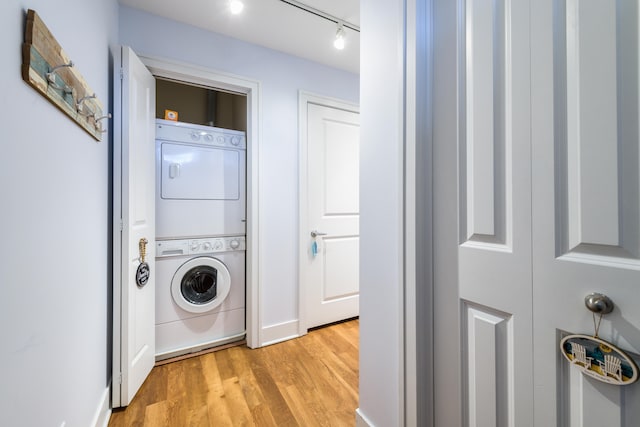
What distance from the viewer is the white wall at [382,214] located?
1.07 meters

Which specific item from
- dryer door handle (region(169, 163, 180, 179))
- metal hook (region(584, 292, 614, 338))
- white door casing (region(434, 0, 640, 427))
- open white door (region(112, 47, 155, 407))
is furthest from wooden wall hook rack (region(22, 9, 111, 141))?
metal hook (region(584, 292, 614, 338))

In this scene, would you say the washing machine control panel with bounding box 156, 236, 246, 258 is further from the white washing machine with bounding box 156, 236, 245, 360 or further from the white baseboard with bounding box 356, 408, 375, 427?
the white baseboard with bounding box 356, 408, 375, 427

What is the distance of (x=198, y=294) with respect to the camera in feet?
7.03

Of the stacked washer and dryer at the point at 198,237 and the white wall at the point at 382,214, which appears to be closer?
the white wall at the point at 382,214

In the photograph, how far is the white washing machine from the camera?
199cm

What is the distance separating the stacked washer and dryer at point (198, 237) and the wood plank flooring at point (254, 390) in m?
0.22

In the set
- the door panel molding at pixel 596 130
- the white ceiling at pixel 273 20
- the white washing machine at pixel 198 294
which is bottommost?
the white washing machine at pixel 198 294

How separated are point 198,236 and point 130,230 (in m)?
0.60

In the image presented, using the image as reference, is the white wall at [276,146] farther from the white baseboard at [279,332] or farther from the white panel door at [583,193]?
the white panel door at [583,193]

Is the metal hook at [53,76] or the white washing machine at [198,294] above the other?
the metal hook at [53,76]

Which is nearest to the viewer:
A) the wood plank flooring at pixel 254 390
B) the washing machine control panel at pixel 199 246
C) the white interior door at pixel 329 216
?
the wood plank flooring at pixel 254 390

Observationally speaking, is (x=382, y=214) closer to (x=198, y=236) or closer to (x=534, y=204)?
(x=534, y=204)

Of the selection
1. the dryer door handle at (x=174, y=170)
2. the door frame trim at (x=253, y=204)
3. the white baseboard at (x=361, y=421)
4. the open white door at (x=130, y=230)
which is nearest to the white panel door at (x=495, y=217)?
the white baseboard at (x=361, y=421)

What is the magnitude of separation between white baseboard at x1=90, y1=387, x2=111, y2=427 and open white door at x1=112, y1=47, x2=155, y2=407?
47 millimetres
